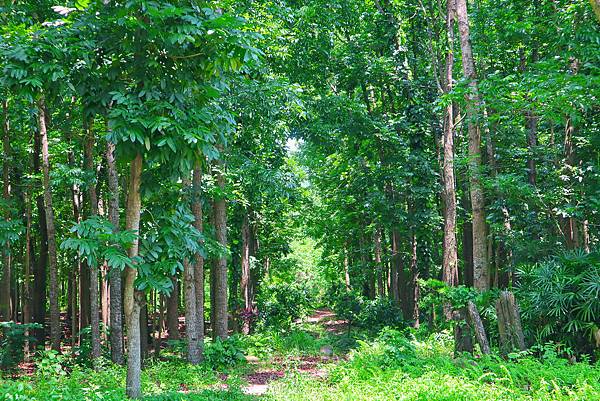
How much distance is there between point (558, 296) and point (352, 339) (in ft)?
31.0

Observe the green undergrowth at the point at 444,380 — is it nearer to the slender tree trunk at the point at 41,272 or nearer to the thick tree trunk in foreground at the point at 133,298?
the thick tree trunk in foreground at the point at 133,298

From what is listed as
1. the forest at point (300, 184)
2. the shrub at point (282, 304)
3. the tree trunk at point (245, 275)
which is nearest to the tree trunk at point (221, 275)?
the forest at point (300, 184)

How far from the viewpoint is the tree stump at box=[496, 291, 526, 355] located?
9.58 metres

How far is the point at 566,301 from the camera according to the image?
32.8ft

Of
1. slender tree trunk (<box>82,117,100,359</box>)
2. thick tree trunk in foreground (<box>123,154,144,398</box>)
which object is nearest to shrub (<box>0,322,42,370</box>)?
slender tree trunk (<box>82,117,100,359</box>)

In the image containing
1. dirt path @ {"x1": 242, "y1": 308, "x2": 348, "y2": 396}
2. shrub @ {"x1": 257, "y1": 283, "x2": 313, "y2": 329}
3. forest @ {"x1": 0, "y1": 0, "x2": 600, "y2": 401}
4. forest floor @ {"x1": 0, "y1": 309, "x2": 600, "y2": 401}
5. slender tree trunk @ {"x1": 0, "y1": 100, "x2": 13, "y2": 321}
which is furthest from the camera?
shrub @ {"x1": 257, "y1": 283, "x2": 313, "y2": 329}

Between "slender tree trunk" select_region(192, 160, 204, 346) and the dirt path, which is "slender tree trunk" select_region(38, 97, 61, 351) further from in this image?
the dirt path

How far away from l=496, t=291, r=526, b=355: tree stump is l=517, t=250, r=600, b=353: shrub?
0.91m

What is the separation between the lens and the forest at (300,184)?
21.7ft

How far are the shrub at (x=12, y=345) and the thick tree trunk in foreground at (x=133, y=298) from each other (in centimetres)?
749

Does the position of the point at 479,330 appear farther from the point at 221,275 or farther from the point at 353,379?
the point at 221,275

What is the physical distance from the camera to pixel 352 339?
18312mm

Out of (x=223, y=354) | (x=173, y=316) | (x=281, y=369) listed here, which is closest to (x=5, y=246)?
(x=173, y=316)

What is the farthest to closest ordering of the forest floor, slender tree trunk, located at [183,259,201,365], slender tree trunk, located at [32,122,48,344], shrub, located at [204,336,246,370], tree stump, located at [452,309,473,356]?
slender tree trunk, located at [32,122,48,344]
shrub, located at [204,336,246,370]
slender tree trunk, located at [183,259,201,365]
tree stump, located at [452,309,473,356]
the forest floor
